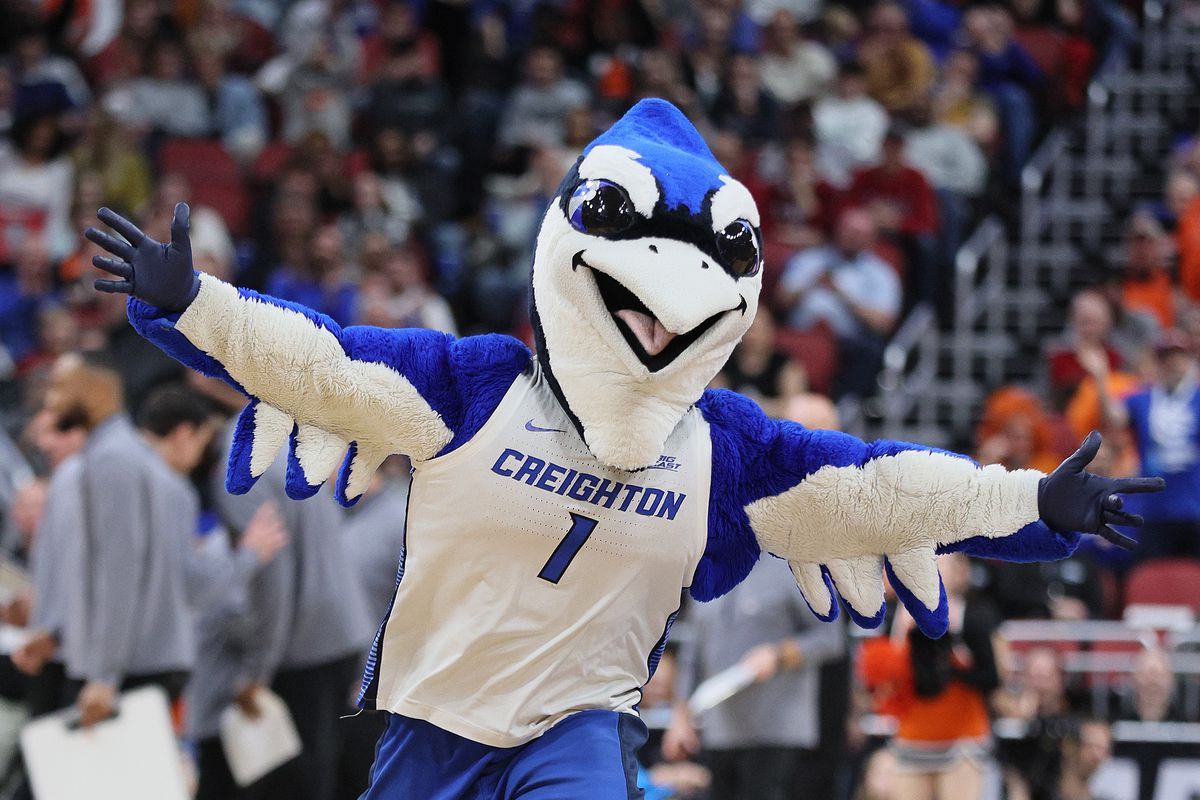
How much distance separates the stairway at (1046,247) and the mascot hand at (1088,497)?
21.1ft

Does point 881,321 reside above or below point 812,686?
above

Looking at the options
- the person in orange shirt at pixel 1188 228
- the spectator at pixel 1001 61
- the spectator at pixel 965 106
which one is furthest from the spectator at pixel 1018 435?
the spectator at pixel 1001 61

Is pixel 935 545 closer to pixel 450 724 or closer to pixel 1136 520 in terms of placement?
pixel 1136 520

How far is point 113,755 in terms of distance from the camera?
5.77 m

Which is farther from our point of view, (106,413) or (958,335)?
(958,335)

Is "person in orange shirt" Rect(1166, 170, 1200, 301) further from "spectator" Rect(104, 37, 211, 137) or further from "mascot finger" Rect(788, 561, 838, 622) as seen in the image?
"mascot finger" Rect(788, 561, 838, 622)

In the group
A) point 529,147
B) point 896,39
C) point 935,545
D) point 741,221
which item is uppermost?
point 896,39

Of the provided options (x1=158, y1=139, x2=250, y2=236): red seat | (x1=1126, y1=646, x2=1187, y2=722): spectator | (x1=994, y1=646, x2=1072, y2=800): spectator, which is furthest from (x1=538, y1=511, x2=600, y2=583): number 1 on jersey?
(x1=158, y1=139, x2=250, y2=236): red seat

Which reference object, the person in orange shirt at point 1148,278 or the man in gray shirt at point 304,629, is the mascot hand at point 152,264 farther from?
the person in orange shirt at point 1148,278

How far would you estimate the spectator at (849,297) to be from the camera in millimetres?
10195

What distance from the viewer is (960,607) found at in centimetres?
732

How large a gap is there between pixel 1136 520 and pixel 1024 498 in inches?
11.3

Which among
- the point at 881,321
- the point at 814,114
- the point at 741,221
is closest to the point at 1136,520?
the point at 741,221

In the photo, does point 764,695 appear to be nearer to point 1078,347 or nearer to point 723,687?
point 723,687
